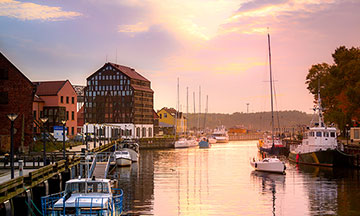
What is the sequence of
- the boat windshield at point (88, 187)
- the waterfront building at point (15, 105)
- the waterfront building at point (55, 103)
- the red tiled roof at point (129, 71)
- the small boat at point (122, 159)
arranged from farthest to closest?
the red tiled roof at point (129, 71), the waterfront building at point (55, 103), the small boat at point (122, 159), the waterfront building at point (15, 105), the boat windshield at point (88, 187)

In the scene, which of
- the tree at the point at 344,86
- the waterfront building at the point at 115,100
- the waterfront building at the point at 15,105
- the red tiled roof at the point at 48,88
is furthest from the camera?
the waterfront building at the point at 115,100

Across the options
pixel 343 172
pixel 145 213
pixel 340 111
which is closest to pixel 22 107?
pixel 145 213

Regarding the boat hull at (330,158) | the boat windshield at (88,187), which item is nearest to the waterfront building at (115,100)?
the boat hull at (330,158)

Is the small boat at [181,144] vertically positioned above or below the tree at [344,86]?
below

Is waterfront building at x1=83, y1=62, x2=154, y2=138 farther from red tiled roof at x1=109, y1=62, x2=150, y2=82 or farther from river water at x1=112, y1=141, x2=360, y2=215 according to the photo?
river water at x1=112, y1=141, x2=360, y2=215

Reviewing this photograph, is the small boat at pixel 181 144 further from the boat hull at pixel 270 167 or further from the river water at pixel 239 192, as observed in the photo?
the boat hull at pixel 270 167

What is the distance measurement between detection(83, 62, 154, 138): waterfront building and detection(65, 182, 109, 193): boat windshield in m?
117

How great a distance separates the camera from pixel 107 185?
92.1ft

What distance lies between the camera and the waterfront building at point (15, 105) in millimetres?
56062

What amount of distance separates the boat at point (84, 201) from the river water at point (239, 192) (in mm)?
7308

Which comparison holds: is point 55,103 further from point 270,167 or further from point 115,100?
point 115,100

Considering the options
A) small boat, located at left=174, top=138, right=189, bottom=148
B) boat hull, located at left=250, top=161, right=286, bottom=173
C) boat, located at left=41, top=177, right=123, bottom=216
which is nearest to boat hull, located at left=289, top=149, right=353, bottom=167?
boat hull, located at left=250, top=161, right=286, bottom=173

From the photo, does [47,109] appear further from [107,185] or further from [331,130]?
[107,185]

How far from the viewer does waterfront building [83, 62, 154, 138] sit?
147375 millimetres
